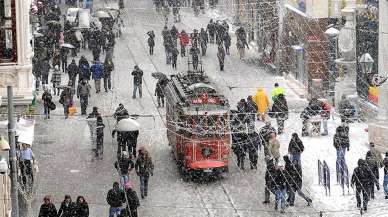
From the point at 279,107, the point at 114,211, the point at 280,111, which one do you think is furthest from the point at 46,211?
the point at 279,107

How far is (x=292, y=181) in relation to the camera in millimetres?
29062

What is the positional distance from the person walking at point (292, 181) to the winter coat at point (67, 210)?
17.2 ft

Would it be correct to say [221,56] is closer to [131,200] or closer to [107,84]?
[107,84]

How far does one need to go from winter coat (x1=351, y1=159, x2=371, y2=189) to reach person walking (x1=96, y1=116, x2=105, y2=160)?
860cm

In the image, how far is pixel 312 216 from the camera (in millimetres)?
28641

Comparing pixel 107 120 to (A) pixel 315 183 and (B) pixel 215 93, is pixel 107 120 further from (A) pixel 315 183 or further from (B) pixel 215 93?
(A) pixel 315 183

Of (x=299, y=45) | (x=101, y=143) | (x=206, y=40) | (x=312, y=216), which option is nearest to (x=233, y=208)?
(x=312, y=216)

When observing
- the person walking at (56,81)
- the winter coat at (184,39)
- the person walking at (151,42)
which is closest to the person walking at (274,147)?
the person walking at (56,81)

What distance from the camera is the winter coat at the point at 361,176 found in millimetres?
28594

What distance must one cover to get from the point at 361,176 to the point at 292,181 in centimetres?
164

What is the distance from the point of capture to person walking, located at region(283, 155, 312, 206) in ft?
95.5

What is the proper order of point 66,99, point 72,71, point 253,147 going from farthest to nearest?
point 72,71 < point 66,99 < point 253,147

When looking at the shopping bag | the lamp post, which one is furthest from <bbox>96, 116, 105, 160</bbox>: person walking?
the lamp post

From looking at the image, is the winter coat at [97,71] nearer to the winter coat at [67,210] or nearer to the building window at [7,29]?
the building window at [7,29]
